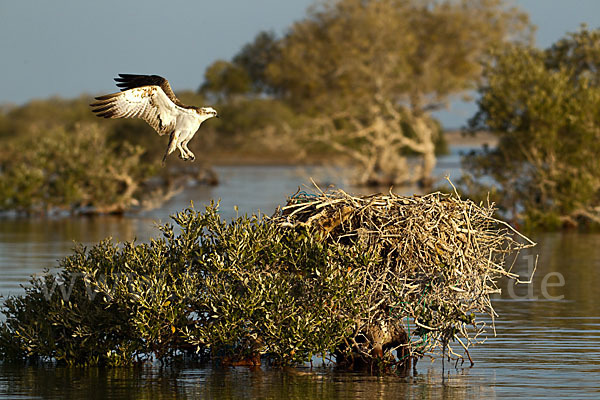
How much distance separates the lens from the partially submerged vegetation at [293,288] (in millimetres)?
11227

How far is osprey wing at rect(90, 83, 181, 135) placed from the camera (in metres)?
11.6

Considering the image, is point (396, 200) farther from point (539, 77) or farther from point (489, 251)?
point (539, 77)

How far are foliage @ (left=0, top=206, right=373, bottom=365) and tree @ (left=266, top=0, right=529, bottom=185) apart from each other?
4594 cm

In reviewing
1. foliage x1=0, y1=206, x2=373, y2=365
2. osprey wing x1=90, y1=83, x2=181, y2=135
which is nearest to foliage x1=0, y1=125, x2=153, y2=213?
foliage x1=0, y1=206, x2=373, y2=365

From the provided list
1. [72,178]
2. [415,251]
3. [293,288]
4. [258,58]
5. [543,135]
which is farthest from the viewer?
[258,58]

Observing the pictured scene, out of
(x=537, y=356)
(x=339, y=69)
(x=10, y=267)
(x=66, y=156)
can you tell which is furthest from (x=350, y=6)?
(x=537, y=356)

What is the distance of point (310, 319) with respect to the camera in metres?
11.3

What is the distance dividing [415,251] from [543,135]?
2386 cm

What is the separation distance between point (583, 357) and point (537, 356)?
554 mm

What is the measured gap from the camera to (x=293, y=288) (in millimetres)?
11672

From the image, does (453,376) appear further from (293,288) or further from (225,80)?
(225,80)

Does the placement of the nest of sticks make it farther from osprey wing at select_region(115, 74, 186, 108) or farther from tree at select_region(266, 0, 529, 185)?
tree at select_region(266, 0, 529, 185)

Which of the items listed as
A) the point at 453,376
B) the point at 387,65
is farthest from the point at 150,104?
the point at 387,65

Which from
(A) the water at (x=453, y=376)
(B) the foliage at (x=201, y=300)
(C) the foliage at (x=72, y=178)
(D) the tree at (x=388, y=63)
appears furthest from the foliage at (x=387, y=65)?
(B) the foliage at (x=201, y=300)
